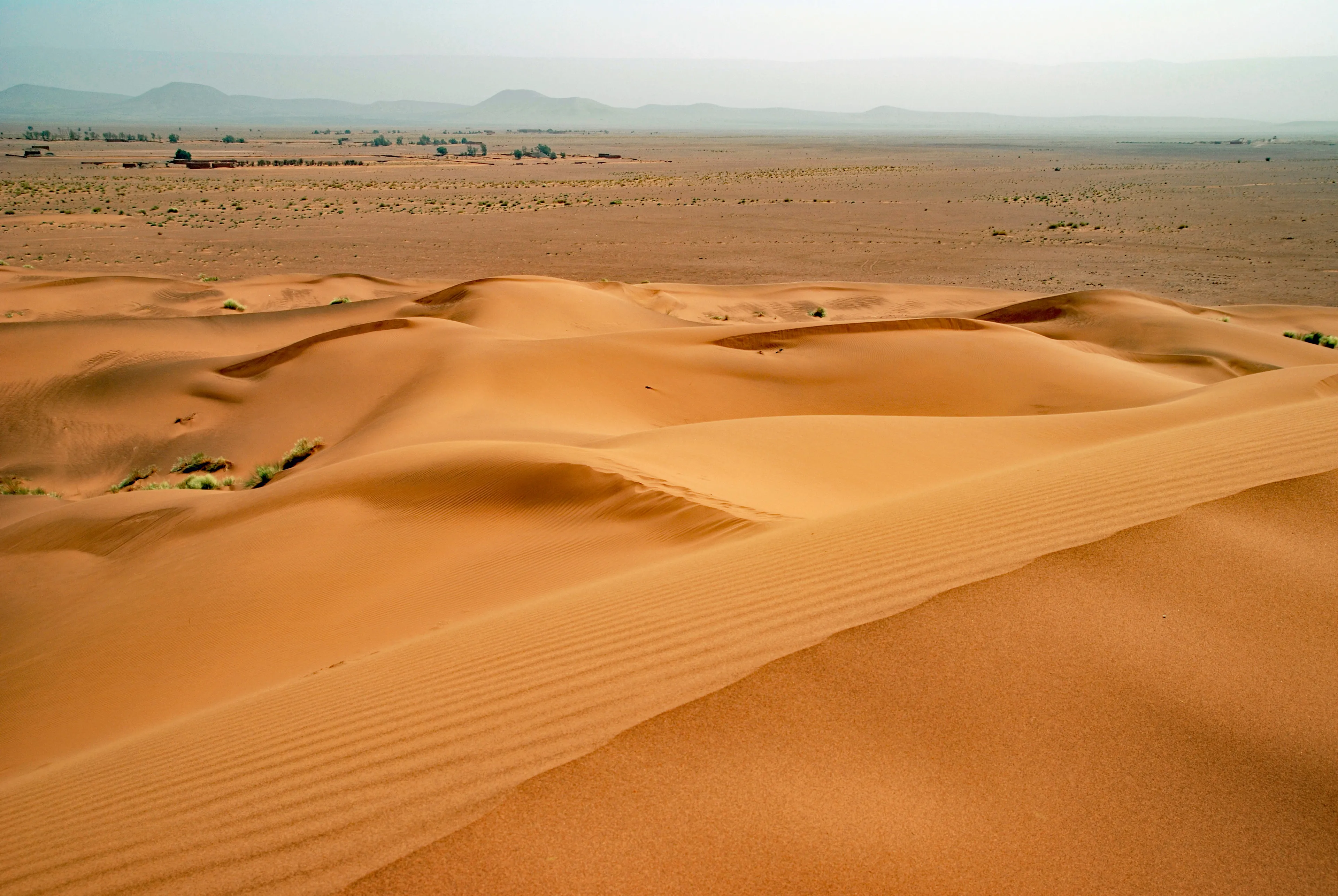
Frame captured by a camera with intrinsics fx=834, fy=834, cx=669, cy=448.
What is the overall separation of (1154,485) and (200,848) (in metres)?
5.34

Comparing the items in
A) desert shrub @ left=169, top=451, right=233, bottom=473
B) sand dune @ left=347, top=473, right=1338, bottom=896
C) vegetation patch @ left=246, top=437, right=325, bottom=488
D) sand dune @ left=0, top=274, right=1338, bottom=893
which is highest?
sand dune @ left=347, top=473, right=1338, bottom=896

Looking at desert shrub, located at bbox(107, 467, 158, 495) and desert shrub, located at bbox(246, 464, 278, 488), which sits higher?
desert shrub, located at bbox(246, 464, 278, 488)

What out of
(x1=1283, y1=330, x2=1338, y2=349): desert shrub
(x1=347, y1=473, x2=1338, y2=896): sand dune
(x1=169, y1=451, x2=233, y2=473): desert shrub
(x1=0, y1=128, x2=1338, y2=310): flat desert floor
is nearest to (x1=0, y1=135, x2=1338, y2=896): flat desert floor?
(x1=347, y1=473, x2=1338, y2=896): sand dune

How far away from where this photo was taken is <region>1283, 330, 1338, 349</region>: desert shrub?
65.6ft

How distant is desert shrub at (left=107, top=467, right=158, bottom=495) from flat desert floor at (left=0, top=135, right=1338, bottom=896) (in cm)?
9

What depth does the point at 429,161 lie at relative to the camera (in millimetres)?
93812

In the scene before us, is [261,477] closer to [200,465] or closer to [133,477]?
[200,465]

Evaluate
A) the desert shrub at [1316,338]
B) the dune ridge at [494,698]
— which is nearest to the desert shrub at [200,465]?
the dune ridge at [494,698]

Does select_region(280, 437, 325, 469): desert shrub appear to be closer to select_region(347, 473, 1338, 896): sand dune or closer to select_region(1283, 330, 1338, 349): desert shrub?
select_region(347, 473, 1338, 896): sand dune

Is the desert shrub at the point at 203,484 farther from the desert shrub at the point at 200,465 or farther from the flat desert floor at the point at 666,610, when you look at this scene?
the desert shrub at the point at 200,465

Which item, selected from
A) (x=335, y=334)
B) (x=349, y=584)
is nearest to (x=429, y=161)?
(x=335, y=334)

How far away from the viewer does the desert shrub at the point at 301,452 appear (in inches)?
518

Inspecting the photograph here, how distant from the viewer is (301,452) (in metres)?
13.3

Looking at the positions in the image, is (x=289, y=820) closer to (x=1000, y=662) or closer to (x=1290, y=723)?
(x=1000, y=662)
